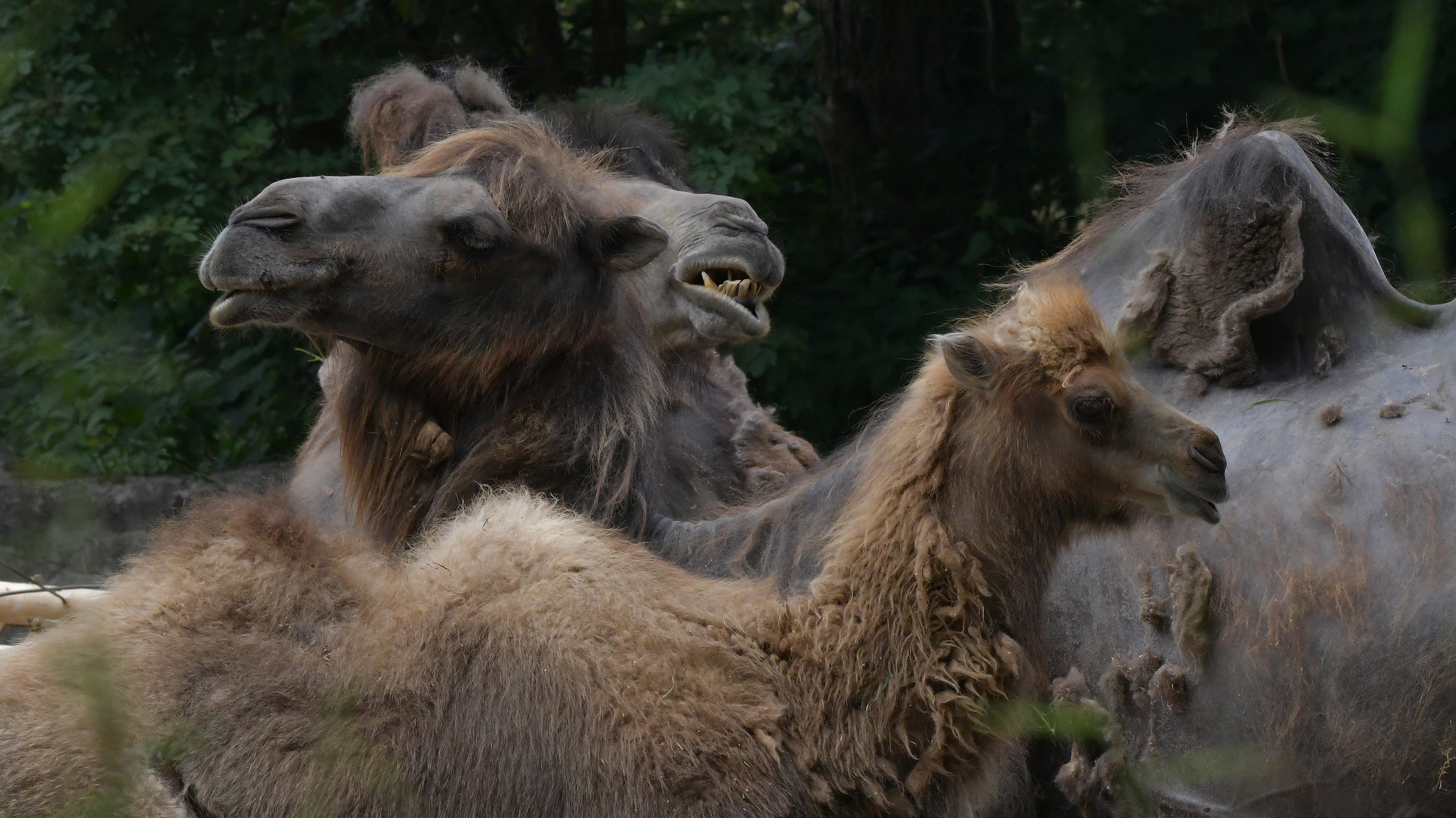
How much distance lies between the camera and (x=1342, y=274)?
10.1 ft

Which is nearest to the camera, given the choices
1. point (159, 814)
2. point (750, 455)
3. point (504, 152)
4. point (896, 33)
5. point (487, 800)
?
point (159, 814)

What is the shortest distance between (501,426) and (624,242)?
0.55 m

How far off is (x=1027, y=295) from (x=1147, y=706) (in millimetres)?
828

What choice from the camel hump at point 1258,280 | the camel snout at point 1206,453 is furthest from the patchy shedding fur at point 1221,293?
the camel snout at point 1206,453

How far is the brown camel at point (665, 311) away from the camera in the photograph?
386cm

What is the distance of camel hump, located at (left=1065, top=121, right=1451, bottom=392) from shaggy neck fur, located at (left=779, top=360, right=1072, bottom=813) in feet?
2.13

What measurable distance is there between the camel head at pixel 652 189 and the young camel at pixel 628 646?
1.22 m

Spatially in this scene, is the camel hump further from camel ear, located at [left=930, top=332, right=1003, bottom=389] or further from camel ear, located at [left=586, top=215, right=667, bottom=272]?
camel ear, located at [left=586, top=215, right=667, bottom=272]

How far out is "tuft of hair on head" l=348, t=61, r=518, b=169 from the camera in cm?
430

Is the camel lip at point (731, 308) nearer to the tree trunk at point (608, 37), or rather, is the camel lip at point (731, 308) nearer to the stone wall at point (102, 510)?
the stone wall at point (102, 510)

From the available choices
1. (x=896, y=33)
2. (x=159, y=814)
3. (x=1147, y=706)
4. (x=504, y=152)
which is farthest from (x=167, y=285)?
(x=1147, y=706)

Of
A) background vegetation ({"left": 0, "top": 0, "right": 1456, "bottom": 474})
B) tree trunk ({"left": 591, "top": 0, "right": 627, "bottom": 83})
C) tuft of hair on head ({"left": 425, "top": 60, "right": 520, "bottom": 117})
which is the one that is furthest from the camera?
tree trunk ({"left": 591, "top": 0, "right": 627, "bottom": 83})

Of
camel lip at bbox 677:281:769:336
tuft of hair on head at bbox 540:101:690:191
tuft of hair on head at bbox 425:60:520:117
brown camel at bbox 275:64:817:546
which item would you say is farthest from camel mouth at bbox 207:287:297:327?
tuft of hair on head at bbox 540:101:690:191

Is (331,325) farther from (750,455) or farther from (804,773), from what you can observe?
(804,773)
